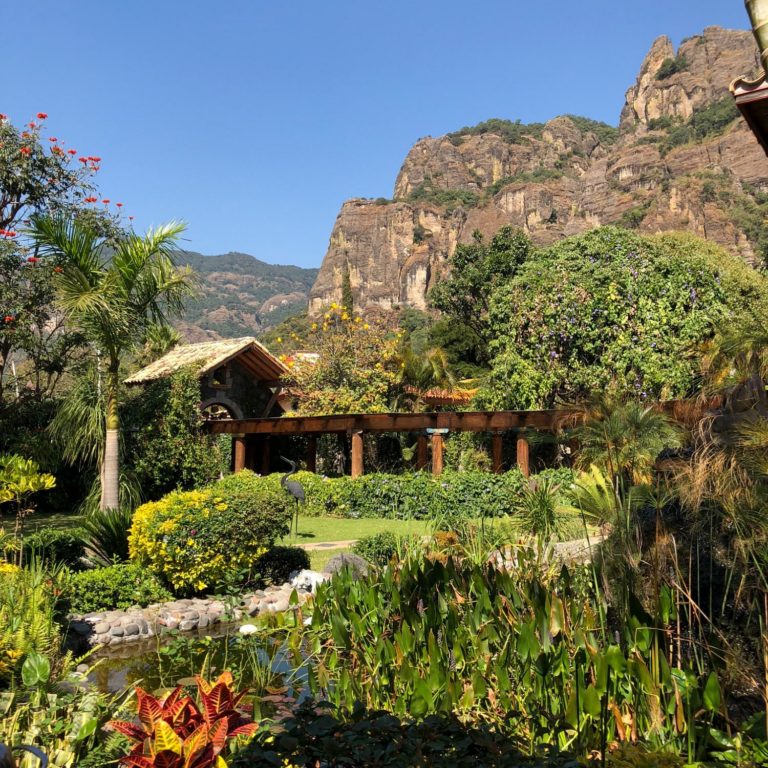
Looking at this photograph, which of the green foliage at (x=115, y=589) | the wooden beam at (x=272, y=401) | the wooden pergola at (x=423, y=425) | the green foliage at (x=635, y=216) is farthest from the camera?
the green foliage at (x=635, y=216)

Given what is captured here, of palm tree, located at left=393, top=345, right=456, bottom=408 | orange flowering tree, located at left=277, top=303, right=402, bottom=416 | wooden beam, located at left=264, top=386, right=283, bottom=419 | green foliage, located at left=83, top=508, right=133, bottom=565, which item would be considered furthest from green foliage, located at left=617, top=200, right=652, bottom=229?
green foliage, located at left=83, top=508, right=133, bottom=565

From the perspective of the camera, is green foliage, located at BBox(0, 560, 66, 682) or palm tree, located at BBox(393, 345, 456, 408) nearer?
green foliage, located at BBox(0, 560, 66, 682)

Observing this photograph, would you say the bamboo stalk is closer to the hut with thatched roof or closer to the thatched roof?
the thatched roof

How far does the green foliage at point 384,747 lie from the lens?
242 centimetres

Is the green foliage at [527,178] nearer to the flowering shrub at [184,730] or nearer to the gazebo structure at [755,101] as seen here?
the gazebo structure at [755,101]

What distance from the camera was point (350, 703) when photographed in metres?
3.66

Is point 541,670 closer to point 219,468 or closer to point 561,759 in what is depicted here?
point 561,759

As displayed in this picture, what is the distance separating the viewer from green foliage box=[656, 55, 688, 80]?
330 ft

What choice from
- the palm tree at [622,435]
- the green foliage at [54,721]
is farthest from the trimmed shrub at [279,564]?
the green foliage at [54,721]

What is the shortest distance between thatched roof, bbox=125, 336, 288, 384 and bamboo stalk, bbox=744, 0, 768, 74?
15.4 meters

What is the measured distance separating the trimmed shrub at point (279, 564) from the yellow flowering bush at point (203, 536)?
0.30 m

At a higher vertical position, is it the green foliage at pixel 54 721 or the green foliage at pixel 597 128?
the green foliage at pixel 597 128

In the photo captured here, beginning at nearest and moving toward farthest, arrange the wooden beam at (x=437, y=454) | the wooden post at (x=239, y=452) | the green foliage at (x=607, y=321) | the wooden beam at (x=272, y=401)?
the wooden beam at (x=437, y=454), the green foliage at (x=607, y=321), the wooden post at (x=239, y=452), the wooden beam at (x=272, y=401)

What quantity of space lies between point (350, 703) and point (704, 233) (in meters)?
72.3
